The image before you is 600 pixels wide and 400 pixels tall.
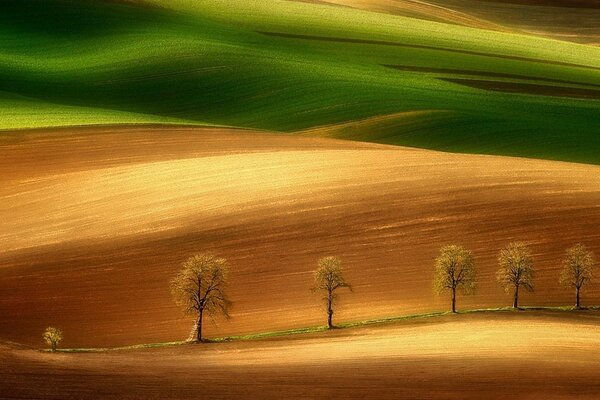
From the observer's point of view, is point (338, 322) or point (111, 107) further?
point (111, 107)

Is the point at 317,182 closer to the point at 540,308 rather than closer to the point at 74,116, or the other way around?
the point at 540,308

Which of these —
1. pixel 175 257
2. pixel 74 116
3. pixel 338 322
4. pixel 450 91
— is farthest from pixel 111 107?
pixel 338 322

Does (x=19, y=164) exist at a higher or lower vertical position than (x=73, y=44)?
lower

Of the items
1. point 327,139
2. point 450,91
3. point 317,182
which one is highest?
point 450,91

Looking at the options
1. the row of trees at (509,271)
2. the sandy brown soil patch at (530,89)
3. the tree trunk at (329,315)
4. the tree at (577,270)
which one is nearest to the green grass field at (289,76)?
the sandy brown soil patch at (530,89)

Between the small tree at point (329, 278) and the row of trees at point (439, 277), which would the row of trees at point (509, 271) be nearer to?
the row of trees at point (439, 277)
